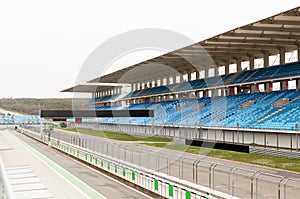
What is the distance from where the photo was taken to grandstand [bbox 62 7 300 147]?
109ft

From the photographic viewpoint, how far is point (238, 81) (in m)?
44.4

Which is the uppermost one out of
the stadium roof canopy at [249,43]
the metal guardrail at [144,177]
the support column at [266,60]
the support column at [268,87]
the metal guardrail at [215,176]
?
the stadium roof canopy at [249,43]

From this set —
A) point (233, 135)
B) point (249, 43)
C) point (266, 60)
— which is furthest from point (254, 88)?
point (233, 135)

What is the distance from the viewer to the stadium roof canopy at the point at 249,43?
98.5 feet

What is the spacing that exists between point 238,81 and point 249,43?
620cm

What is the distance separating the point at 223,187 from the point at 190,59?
3847cm

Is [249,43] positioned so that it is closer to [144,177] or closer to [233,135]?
[233,135]

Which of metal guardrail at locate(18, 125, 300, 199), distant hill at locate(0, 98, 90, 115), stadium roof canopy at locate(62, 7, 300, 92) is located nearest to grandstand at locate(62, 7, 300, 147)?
stadium roof canopy at locate(62, 7, 300, 92)

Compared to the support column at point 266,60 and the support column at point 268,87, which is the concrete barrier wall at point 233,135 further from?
the support column at point 266,60

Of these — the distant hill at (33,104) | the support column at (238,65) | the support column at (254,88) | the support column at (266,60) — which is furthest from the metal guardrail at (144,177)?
the distant hill at (33,104)

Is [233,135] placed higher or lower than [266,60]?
lower

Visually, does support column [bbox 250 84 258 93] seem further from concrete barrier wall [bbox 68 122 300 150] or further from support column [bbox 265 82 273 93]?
concrete barrier wall [bbox 68 122 300 150]

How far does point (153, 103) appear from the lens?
69.2 m

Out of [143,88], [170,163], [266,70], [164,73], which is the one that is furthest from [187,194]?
[143,88]
